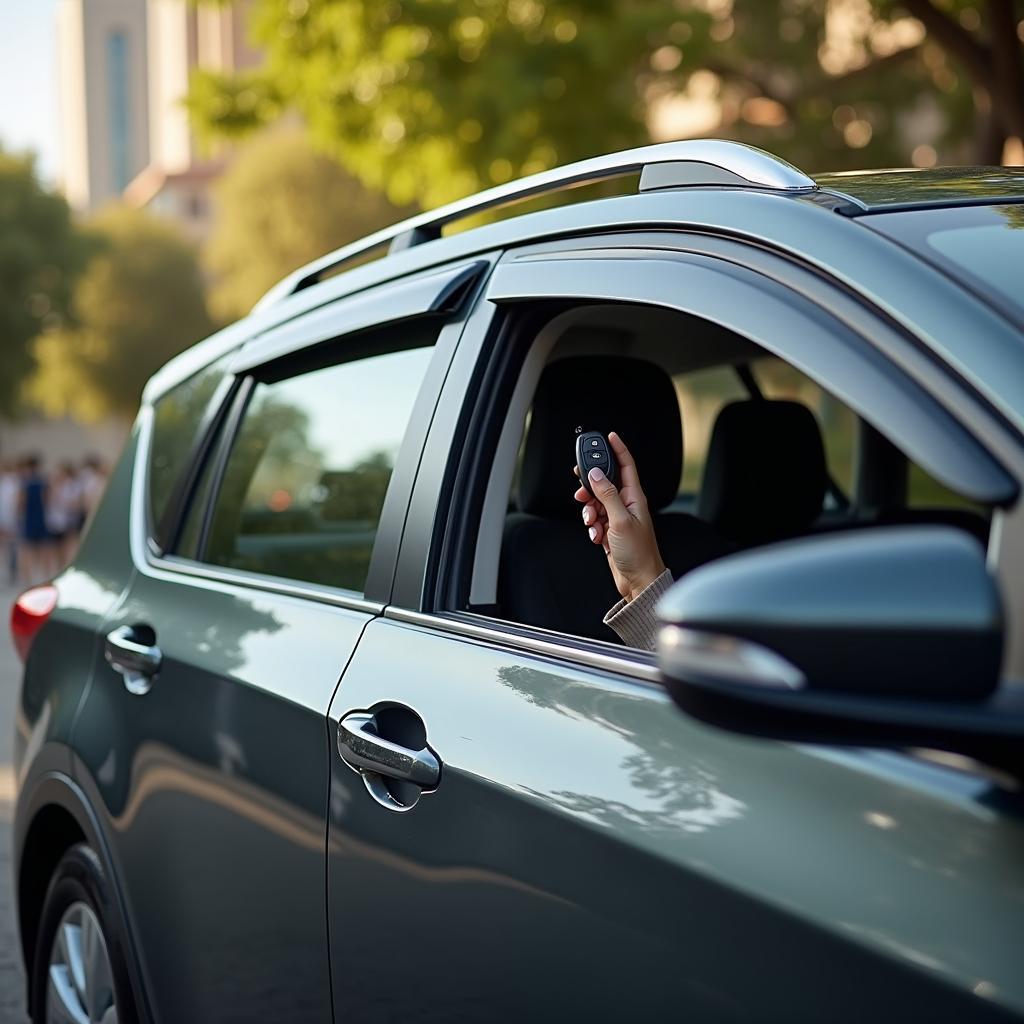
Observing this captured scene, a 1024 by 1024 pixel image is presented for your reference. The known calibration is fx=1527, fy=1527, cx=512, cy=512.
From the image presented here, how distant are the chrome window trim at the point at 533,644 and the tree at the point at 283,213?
130 feet

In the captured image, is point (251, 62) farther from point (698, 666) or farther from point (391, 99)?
point (698, 666)

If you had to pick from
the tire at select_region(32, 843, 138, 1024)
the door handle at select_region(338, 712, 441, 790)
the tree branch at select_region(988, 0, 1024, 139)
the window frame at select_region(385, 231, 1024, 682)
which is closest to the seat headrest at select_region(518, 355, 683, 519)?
the window frame at select_region(385, 231, 1024, 682)

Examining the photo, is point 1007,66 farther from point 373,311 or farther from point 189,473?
point 373,311

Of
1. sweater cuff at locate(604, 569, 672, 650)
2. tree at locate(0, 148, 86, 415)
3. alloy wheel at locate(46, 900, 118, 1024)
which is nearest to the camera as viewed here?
sweater cuff at locate(604, 569, 672, 650)

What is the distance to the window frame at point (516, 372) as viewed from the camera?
1443 millimetres

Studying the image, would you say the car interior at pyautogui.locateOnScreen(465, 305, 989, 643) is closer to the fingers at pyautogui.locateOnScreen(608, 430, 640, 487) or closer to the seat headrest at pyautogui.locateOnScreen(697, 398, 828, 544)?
the seat headrest at pyautogui.locateOnScreen(697, 398, 828, 544)

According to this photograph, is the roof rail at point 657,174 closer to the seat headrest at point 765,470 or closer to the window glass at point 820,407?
the seat headrest at point 765,470

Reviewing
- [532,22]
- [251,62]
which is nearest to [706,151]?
[532,22]

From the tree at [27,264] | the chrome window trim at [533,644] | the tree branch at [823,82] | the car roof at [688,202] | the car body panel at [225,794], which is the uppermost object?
the tree at [27,264]

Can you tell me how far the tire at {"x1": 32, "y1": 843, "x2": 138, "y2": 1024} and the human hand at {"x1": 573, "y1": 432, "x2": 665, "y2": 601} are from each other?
112 centimetres

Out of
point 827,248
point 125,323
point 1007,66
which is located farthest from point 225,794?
point 125,323

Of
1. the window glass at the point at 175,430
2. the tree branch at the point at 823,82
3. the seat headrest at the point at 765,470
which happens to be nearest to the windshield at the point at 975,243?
the seat headrest at the point at 765,470

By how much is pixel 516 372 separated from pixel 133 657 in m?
0.94

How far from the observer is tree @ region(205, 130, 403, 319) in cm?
A: 4228
